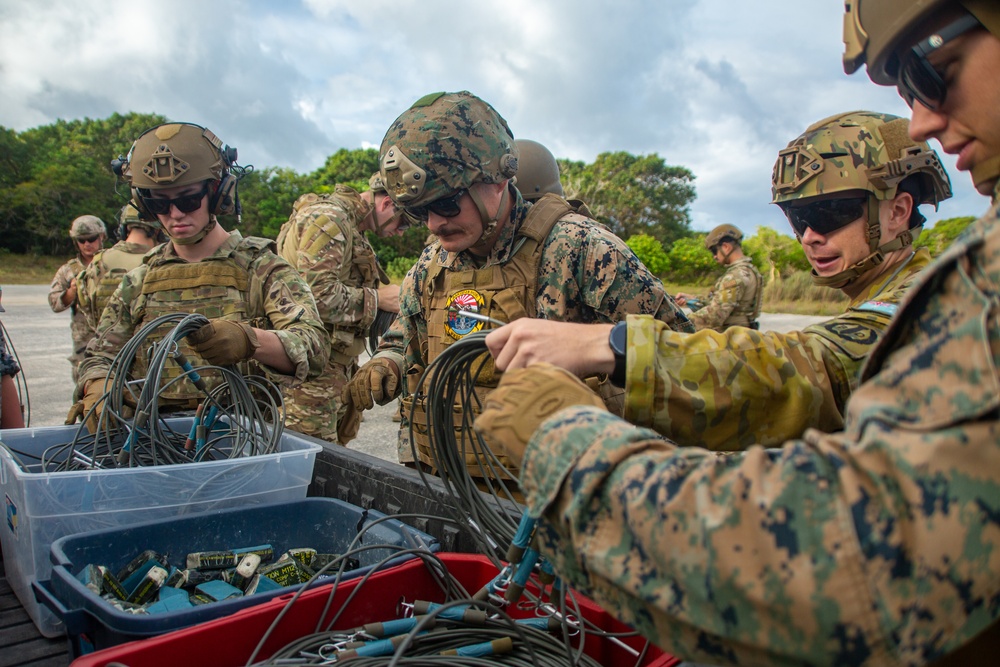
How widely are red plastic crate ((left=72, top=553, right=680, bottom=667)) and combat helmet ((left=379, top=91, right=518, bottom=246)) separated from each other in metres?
1.29

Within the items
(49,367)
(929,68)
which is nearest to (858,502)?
(929,68)

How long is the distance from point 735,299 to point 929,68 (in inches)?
315

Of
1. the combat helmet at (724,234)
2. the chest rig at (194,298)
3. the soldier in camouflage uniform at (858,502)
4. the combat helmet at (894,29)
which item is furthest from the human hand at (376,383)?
the combat helmet at (724,234)

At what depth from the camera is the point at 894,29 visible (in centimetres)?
104

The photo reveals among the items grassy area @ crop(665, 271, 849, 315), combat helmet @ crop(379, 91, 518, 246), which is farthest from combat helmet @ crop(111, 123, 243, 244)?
grassy area @ crop(665, 271, 849, 315)

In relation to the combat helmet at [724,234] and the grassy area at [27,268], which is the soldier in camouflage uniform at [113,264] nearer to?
the combat helmet at [724,234]

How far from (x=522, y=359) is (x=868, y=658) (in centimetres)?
73

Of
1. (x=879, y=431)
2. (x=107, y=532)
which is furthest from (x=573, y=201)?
(x=879, y=431)

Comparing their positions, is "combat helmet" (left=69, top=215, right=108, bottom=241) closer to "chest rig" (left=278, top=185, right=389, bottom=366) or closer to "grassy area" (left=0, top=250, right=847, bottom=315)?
"chest rig" (left=278, top=185, right=389, bottom=366)

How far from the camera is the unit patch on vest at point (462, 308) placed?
9.02ft

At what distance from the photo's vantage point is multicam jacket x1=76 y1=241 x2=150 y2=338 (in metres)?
5.19

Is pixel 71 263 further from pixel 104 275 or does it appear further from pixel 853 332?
pixel 853 332

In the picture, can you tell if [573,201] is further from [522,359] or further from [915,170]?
[522,359]

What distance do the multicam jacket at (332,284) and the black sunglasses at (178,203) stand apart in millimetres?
1918
